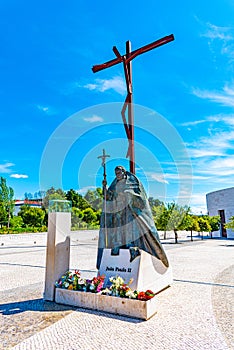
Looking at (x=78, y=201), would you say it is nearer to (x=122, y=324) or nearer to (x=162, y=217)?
(x=162, y=217)

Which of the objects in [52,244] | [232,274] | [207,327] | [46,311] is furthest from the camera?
[232,274]

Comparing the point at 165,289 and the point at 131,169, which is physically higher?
the point at 131,169

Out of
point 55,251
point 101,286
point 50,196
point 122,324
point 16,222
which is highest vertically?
point 50,196

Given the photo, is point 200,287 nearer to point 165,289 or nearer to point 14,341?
point 165,289

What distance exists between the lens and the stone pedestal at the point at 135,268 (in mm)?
5098

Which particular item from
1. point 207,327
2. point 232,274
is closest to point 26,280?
point 207,327

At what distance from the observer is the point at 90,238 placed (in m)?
28.0

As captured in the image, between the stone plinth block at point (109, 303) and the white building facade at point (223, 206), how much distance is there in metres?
35.0

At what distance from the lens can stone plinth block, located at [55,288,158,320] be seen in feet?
13.7

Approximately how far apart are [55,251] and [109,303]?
1552 millimetres

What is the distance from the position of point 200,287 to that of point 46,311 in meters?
3.71

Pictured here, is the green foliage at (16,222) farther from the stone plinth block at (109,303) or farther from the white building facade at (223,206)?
the stone plinth block at (109,303)

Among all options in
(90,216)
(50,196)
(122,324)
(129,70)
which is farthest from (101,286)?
(90,216)

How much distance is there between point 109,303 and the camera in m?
4.49
